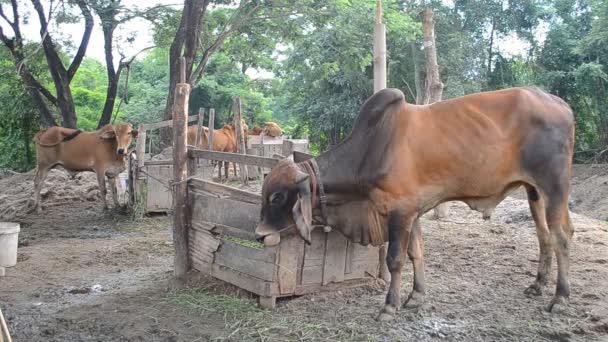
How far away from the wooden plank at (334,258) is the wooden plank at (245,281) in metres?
0.51

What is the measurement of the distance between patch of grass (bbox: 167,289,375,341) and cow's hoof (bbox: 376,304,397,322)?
0.63ft

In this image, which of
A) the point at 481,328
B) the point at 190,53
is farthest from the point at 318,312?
the point at 190,53

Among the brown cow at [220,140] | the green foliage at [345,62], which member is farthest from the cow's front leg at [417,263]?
the green foliage at [345,62]

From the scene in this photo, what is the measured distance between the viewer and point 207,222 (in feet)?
16.2

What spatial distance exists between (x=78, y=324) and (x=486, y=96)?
3.51m

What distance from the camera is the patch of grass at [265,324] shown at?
153 inches

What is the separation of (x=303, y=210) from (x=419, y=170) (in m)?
0.90

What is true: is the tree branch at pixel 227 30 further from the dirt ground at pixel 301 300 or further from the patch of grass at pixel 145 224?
the dirt ground at pixel 301 300

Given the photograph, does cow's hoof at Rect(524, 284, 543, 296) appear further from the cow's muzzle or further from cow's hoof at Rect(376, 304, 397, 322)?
the cow's muzzle

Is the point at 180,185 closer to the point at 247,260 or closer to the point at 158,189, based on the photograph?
the point at 247,260

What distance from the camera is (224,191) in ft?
15.8

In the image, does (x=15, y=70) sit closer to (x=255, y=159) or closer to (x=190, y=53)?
(x=190, y=53)

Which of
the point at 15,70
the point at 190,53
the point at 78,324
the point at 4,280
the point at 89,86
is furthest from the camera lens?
the point at 89,86

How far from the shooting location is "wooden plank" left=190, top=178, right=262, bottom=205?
4.55 m
